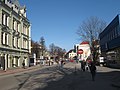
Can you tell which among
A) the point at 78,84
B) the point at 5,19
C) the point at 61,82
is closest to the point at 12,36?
the point at 5,19

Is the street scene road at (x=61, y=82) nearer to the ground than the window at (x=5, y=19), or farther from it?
nearer to the ground

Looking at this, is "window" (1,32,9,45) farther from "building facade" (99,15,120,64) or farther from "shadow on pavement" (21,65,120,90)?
"shadow on pavement" (21,65,120,90)

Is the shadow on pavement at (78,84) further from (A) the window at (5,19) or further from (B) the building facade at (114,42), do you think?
(A) the window at (5,19)

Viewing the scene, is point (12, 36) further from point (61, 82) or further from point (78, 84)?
point (78, 84)

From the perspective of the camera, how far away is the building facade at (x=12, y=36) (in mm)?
49531

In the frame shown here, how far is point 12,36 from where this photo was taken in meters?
55.8

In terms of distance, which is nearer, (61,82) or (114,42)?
(61,82)

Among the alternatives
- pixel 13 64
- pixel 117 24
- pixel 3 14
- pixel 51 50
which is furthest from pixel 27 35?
pixel 51 50

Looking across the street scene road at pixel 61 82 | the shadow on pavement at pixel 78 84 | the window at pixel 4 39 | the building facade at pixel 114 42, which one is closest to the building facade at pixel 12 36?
the window at pixel 4 39

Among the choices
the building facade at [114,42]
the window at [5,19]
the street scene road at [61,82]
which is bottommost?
the street scene road at [61,82]

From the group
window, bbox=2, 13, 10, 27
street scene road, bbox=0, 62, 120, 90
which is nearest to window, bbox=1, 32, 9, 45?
window, bbox=2, 13, 10, 27

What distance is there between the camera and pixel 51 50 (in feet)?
550

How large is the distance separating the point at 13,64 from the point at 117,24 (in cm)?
2281

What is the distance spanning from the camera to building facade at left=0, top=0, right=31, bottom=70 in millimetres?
49531
